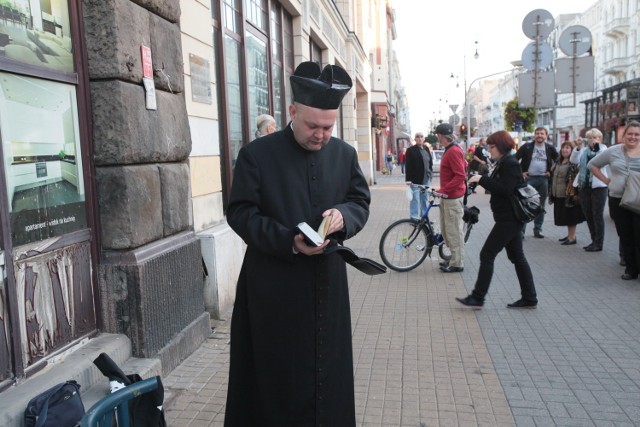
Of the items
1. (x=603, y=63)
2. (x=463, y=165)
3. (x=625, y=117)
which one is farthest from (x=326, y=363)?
(x=603, y=63)

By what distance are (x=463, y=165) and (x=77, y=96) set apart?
508 centimetres

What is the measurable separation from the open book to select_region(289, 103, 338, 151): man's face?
13.8 inches

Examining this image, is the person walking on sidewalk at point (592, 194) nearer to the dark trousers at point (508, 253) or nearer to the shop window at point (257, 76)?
the dark trousers at point (508, 253)

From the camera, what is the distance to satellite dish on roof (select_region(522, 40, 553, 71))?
33.2 feet

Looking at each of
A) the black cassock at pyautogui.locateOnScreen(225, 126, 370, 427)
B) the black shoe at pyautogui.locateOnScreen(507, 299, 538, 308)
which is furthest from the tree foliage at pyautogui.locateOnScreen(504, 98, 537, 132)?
the black cassock at pyautogui.locateOnScreen(225, 126, 370, 427)

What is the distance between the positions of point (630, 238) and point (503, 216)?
8.07ft

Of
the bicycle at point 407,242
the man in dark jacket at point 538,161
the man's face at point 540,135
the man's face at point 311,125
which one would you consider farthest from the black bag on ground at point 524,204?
the man's face at point 540,135

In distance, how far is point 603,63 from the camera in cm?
7019

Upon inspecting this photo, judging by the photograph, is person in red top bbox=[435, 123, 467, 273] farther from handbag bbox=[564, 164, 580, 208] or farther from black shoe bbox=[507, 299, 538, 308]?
handbag bbox=[564, 164, 580, 208]

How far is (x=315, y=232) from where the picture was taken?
2375 millimetres

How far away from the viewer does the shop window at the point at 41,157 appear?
3225 mm

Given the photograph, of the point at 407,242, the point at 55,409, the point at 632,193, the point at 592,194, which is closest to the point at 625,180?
the point at 632,193

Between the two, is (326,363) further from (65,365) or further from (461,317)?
(461,317)

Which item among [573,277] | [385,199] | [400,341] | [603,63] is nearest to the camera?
[400,341]
